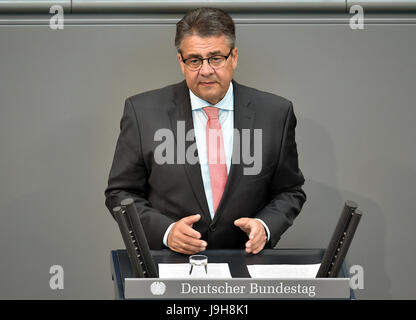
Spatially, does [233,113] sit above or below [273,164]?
above

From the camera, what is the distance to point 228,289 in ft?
7.11

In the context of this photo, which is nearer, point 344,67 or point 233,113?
point 233,113

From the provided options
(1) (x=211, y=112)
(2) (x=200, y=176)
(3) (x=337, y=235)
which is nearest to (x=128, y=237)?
(3) (x=337, y=235)

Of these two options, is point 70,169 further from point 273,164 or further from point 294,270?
point 294,270

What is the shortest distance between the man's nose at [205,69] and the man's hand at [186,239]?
569 mm

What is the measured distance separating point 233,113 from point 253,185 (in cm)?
29

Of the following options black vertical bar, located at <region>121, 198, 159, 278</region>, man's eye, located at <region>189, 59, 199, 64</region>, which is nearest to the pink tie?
man's eye, located at <region>189, 59, 199, 64</region>

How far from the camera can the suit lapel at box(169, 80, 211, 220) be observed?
9.77ft

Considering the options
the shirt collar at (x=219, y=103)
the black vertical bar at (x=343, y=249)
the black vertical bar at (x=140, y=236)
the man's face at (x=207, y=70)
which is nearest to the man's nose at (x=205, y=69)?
the man's face at (x=207, y=70)

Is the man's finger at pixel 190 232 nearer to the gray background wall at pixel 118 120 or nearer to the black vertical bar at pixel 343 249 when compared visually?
the black vertical bar at pixel 343 249

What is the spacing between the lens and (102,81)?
355 centimetres

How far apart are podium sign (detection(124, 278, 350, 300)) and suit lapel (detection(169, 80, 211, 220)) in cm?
83

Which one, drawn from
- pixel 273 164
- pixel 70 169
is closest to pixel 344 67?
pixel 273 164
